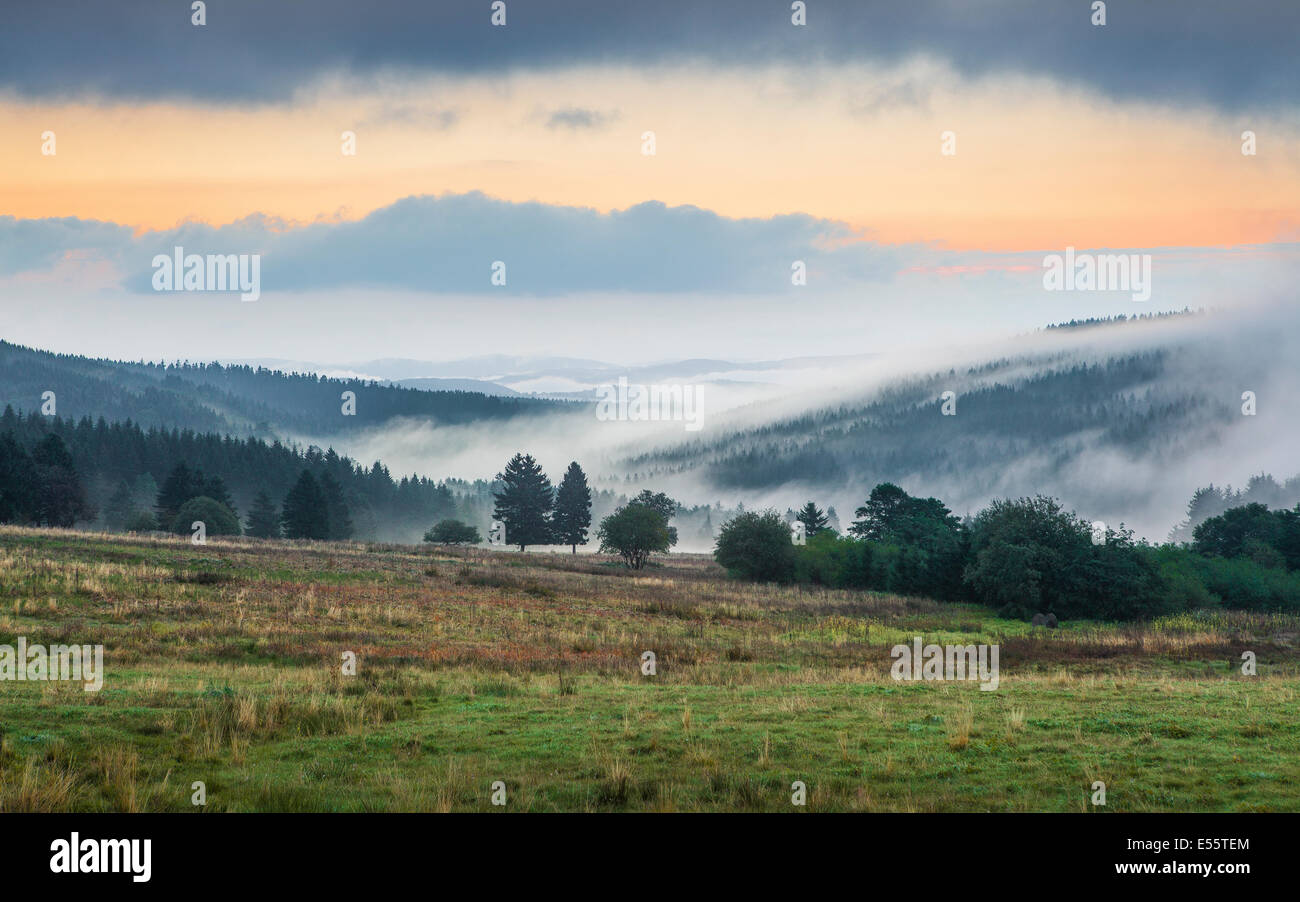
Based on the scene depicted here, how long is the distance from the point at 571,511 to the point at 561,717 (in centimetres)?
15778

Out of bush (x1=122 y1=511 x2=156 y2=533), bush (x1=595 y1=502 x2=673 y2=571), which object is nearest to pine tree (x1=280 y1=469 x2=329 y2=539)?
bush (x1=122 y1=511 x2=156 y2=533)

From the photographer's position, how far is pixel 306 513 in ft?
466

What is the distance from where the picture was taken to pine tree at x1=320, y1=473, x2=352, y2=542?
160m

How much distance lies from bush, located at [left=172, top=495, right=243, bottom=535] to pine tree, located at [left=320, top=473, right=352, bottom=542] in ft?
106

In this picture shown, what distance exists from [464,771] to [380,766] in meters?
1.62

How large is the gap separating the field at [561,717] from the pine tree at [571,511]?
126m

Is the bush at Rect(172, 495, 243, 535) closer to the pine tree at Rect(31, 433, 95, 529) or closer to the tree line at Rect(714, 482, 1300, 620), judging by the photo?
the pine tree at Rect(31, 433, 95, 529)

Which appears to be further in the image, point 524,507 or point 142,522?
point 524,507

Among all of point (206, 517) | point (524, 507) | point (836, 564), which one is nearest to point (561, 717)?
point (836, 564)

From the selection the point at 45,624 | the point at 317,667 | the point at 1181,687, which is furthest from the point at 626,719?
the point at 45,624

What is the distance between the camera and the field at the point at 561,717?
50.0ft

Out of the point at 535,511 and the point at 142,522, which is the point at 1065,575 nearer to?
the point at 535,511
